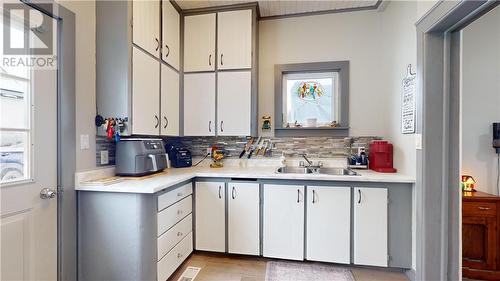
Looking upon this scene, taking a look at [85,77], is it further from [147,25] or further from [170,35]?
[170,35]

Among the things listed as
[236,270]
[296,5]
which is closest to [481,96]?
[296,5]

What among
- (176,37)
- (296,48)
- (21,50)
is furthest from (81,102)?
(296,48)

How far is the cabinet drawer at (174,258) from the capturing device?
1.70 metres

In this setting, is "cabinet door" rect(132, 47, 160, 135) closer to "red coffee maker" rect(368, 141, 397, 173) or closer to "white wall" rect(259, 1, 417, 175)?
"white wall" rect(259, 1, 417, 175)

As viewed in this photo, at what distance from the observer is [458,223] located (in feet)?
5.15

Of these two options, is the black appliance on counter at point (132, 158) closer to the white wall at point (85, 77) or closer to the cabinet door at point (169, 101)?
the white wall at point (85, 77)

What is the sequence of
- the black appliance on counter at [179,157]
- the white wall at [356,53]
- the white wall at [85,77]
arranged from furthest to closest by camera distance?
1. the black appliance on counter at [179,157]
2. the white wall at [356,53]
3. the white wall at [85,77]

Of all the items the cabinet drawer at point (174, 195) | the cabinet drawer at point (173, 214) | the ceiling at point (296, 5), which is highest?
the ceiling at point (296, 5)

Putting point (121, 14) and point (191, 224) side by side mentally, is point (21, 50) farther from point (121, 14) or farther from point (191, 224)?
point (191, 224)

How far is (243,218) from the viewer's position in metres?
2.19

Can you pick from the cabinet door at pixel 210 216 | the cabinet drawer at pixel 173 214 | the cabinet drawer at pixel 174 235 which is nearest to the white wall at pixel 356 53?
the cabinet door at pixel 210 216

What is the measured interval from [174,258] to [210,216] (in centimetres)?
48

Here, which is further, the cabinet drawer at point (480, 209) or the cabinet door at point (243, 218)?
the cabinet door at point (243, 218)

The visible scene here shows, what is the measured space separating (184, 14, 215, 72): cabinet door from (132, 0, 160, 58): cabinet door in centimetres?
48
